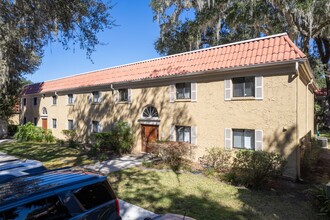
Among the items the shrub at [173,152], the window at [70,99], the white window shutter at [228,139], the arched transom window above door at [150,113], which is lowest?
the shrub at [173,152]

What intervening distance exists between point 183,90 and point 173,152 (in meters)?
3.67

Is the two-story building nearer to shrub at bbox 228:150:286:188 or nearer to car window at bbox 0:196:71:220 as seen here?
shrub at bbox 228:150:286:188

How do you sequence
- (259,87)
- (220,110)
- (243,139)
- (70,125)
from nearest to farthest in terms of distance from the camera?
(259,87)
(243,139)
(220,110)
(70,125)

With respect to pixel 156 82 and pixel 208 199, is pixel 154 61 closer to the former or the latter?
pixel 156 82

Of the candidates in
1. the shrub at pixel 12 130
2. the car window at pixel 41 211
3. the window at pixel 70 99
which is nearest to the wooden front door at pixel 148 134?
the window at pixel 70 99

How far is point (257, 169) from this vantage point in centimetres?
816

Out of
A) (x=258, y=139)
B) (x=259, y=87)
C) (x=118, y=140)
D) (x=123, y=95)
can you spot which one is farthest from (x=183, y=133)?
(x=123, y=95)

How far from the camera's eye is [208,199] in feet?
23.0

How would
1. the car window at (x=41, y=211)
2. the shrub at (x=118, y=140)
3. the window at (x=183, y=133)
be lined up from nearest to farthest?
the car window at (x=41, y=211) → the window at (x=183, y=133) → the shrub at (x=118, y=140)

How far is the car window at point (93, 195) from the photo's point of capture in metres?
3.31

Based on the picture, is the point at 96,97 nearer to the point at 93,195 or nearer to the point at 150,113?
the point at 150,113

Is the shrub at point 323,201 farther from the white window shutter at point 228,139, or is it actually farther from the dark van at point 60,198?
the dark van at point 60,198

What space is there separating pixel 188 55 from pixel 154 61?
2659 mm

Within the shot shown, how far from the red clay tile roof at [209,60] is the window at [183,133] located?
3078mm
